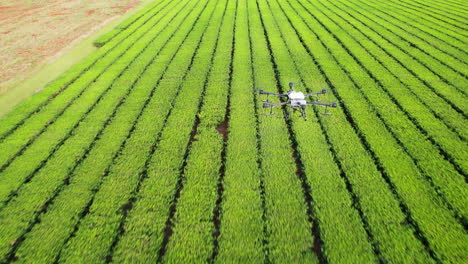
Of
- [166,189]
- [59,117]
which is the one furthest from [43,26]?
[166,189]

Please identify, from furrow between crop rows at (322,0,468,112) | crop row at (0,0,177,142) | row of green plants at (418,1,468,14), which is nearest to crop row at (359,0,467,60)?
furrow between crop rows at (322,0,468,112)

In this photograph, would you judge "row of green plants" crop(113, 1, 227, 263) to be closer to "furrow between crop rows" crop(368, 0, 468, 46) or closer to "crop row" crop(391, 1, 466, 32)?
"furrow between crop rows" crop(368, 0, 468, 46)

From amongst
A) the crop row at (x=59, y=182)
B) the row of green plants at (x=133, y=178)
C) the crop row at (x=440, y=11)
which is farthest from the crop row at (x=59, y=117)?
the crop row at (x=440, y=11)

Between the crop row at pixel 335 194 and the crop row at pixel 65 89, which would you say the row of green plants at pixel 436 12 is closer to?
the crop row at pixel 335 194

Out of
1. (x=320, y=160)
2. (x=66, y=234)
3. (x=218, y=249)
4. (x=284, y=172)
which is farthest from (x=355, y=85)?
(x=66, y=234)

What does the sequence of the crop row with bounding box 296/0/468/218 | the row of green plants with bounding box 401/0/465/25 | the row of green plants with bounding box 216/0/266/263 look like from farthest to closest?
the row of green plants with bounding box 401/0/465/25
the crop row with bounding box 296/0/468/218
the row of green plants with bounding box 216/0/266/263

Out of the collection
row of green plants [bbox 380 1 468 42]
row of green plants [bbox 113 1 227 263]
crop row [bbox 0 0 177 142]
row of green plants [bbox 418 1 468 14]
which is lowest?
row of green plants [bbox 113 1 227 263]

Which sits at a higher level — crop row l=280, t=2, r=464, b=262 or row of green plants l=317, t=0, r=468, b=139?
row of green plants l=317, t=0, r=468, b=139
